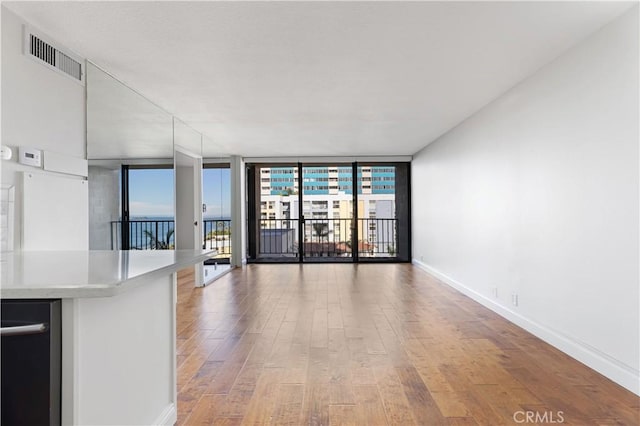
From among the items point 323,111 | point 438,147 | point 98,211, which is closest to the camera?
point 98,211

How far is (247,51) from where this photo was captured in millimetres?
2785

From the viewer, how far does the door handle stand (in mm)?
1112

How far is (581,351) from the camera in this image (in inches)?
107

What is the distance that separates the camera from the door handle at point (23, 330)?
3.65 feet

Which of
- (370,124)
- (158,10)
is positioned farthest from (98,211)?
(370,124)

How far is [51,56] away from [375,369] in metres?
3.11

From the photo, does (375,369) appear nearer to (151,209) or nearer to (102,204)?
(102,204)

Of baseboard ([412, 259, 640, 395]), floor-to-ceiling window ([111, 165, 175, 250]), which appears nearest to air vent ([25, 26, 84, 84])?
floor-to-ceiling window ([111, 165, 175, 250])

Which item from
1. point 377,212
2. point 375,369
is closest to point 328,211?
point 377,212

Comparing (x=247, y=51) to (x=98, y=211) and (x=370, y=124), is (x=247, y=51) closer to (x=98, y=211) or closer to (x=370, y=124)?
(x=98, y=211)

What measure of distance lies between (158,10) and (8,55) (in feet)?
3.10

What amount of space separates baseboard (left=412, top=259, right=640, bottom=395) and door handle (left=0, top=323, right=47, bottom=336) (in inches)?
118

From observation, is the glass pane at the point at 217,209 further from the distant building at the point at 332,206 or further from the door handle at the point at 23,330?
the door handle at the point at 23,330

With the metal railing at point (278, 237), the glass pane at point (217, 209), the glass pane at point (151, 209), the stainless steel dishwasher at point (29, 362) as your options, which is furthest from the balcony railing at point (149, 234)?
the metal railing at point (278, 237)
